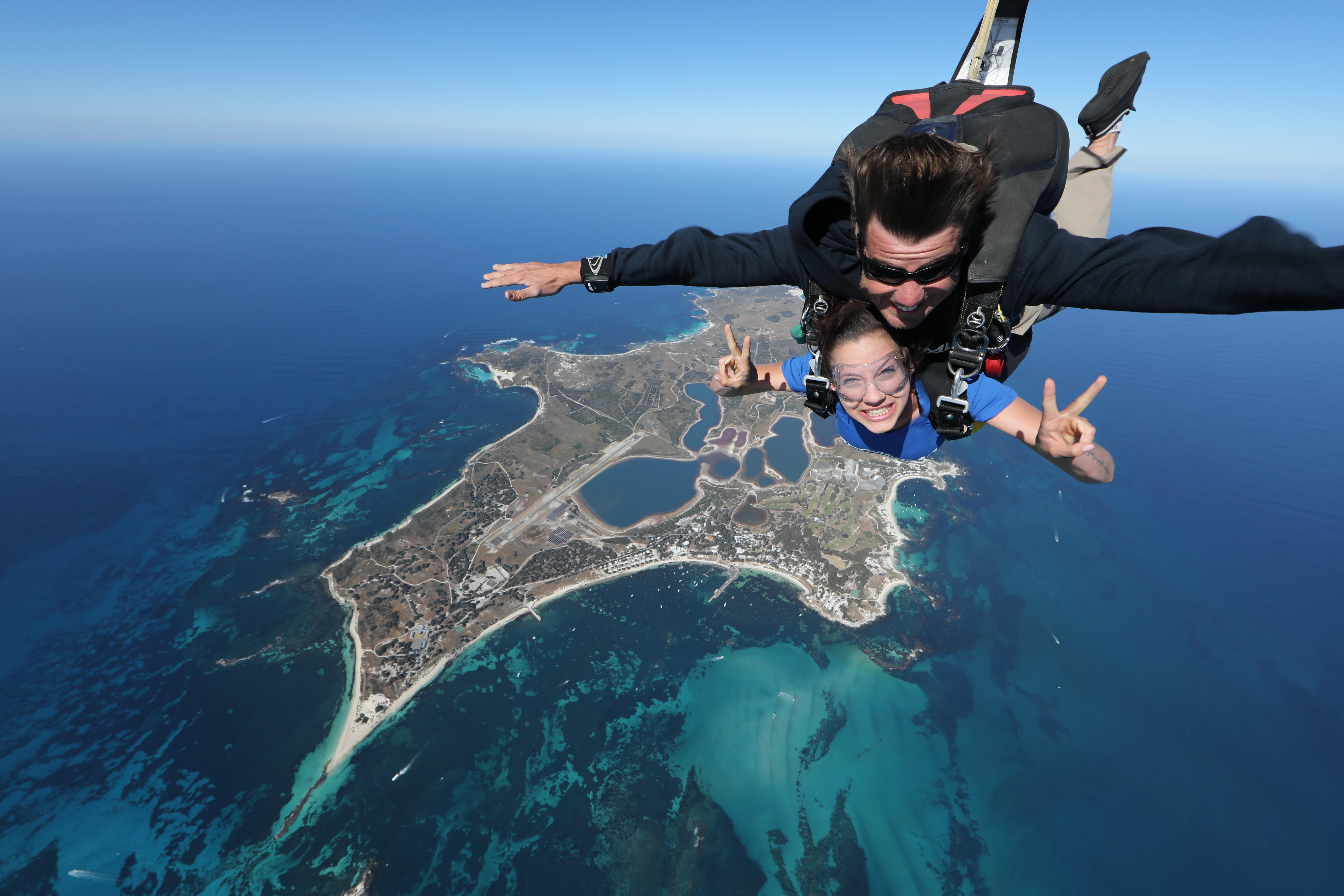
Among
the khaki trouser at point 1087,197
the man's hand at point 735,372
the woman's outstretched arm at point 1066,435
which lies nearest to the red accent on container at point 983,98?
the khaki trouser at point 1087,197

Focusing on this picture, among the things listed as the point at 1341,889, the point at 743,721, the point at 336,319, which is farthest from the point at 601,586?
the point at 336,319

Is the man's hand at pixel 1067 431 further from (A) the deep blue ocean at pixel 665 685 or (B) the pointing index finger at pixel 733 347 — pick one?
(A) the deep blue ocean at pixel 665 685

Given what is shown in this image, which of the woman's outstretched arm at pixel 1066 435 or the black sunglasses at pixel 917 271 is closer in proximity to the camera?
the black sunglasses at pixel 917 271

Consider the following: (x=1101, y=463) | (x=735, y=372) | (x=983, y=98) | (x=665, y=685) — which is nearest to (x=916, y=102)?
(x=983, y=98)

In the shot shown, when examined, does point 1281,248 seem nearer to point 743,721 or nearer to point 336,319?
point 743,721

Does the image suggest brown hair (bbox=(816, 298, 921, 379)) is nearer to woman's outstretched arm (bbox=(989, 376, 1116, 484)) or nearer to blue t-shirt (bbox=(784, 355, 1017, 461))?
blue t-shirt (bbox=(784, 355, 1017, 461))

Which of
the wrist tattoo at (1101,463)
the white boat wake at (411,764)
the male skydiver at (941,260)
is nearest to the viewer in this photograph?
the male skydiver at (941,260)
